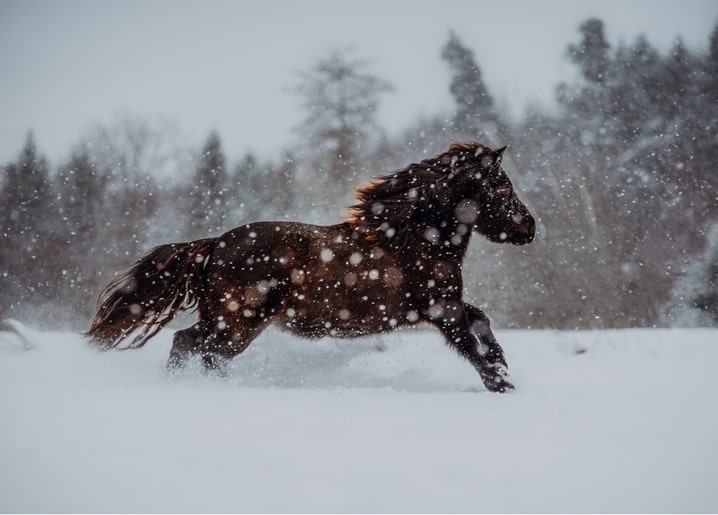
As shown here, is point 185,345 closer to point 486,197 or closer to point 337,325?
point 337,325

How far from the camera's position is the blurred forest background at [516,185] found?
13805 mm

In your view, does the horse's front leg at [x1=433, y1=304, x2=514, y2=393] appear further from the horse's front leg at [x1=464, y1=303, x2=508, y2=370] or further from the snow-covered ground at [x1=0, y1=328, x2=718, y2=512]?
the snow-covered ground at [x1=0, y1=328, x2=718, y2=512]

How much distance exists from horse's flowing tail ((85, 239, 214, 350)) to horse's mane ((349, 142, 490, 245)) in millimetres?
1452

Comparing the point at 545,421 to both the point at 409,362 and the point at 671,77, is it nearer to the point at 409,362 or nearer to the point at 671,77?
the point at 409,362

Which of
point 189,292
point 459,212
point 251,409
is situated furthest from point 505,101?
A: point 251,409

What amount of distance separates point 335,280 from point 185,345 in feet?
4.58

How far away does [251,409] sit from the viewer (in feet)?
7.02

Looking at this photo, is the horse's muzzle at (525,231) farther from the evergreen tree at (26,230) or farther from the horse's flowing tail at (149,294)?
the evergreen tree at (26,230)

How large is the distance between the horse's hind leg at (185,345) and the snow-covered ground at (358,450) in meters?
0.54

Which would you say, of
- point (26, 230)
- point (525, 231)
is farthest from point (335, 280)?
point (26, 230)

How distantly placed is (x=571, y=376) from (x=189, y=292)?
353cm

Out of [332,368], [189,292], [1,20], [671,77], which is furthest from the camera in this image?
[671,77]

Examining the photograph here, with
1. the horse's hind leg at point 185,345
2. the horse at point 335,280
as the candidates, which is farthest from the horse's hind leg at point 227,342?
the horse's hind leg at point 185,345

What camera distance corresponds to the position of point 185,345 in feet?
12.5
